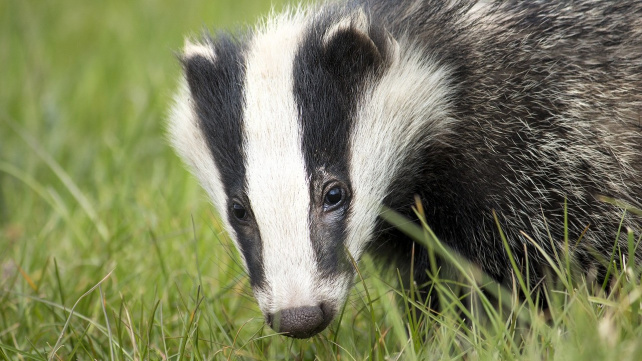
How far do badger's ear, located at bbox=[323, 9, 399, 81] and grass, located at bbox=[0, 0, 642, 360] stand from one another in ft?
2.24

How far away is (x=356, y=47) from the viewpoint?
3240 millimetres

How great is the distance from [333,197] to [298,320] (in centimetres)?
51

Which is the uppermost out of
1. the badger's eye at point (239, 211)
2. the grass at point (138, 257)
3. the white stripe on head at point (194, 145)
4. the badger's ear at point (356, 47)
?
the badger's ear at point (356, 47)

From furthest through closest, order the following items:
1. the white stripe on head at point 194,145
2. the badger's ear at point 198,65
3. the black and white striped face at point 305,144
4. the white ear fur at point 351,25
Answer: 1. the badger's ear at point 198,65
2. the white stripe on head at point 194,145
3. the white ear fur at point 351,25
4. the black and white striped face at point 305,144

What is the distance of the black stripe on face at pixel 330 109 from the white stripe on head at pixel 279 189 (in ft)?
0.14

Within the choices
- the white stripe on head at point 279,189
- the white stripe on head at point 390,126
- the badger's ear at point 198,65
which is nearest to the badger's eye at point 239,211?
the white stripe on head at point 279,189

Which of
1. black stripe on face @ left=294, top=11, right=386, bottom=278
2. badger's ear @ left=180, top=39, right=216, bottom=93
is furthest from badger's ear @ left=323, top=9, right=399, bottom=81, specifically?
badger's ear @ left=180, top=39, right=216, bottom=93

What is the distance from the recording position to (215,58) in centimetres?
354

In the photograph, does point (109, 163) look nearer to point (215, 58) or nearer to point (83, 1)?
point (215, 58)

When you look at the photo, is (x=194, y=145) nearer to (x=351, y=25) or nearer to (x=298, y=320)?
(x=351, y=25)

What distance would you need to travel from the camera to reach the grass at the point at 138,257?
285cm

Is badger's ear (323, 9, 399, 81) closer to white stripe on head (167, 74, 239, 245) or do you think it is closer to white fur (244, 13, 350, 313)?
white fur (244, 13, 350, 313)

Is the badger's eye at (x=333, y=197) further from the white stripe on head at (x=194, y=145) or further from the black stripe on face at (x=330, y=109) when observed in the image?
the white stripe on head at (x=194, y=145)

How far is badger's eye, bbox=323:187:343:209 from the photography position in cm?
308
